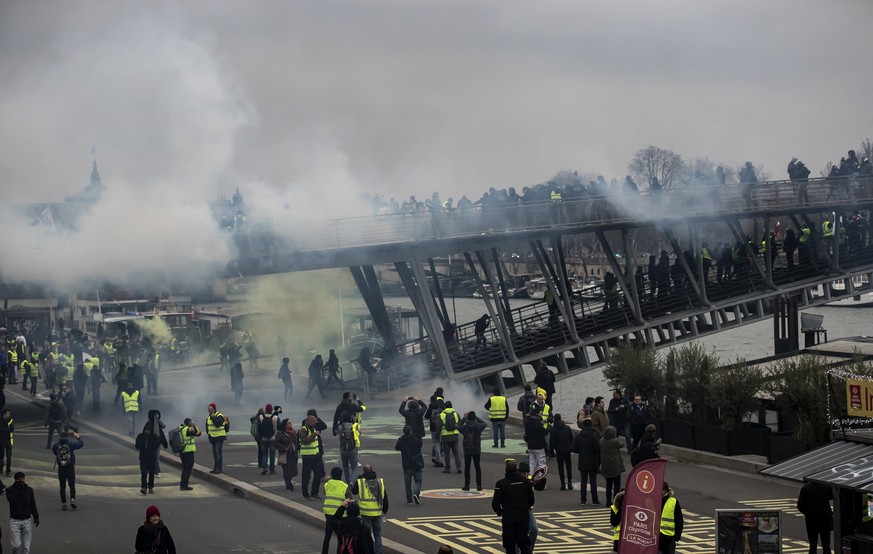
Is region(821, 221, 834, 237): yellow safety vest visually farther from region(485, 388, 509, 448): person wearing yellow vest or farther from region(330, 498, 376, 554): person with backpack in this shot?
Answer: region(330, 498, 376, 554): person with backpack

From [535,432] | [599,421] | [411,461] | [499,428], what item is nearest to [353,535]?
[411,461]

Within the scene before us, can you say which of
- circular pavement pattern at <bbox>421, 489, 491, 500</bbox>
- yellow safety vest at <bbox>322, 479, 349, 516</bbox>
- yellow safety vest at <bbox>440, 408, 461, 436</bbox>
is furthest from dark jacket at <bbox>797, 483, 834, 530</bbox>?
yellow safety vest at <bbox>440, 408, 461, 436</bbox>

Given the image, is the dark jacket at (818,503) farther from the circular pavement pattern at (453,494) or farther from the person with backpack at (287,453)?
the person with backpack at (287,453)

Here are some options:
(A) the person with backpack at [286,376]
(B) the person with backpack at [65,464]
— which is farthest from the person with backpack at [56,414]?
(A) the person with backpack at [286,376]

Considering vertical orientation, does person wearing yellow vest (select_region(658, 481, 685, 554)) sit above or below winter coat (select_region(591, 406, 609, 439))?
below

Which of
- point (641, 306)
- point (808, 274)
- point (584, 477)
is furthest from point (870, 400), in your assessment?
point (808, 274)

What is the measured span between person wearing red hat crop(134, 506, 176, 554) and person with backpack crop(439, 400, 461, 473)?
11164 millimetres

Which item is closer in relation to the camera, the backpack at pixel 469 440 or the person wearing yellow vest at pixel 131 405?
the backpack at pixel 469 440

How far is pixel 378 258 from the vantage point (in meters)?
39.6

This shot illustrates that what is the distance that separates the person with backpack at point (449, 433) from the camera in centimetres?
2517

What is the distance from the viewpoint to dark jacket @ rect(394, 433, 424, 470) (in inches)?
870

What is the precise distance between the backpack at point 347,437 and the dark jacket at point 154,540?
9.33 meters

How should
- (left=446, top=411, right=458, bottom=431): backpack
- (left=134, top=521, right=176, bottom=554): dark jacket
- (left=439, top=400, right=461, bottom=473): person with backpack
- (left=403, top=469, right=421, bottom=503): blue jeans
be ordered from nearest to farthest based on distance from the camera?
1. (left=134, top=521, right=176, bottom=554): dark jacket
2. (left=403, top=469, right=421, bottom=503): blue jeans
3. (left=446, top=411, right=458, bottom=431): backpack
4. (left=439, top=400, right=461, bottom=473): person with backpack

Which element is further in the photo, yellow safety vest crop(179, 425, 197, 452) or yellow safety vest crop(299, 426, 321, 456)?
yellow safety vest crop(179, 425, 197, 452)
